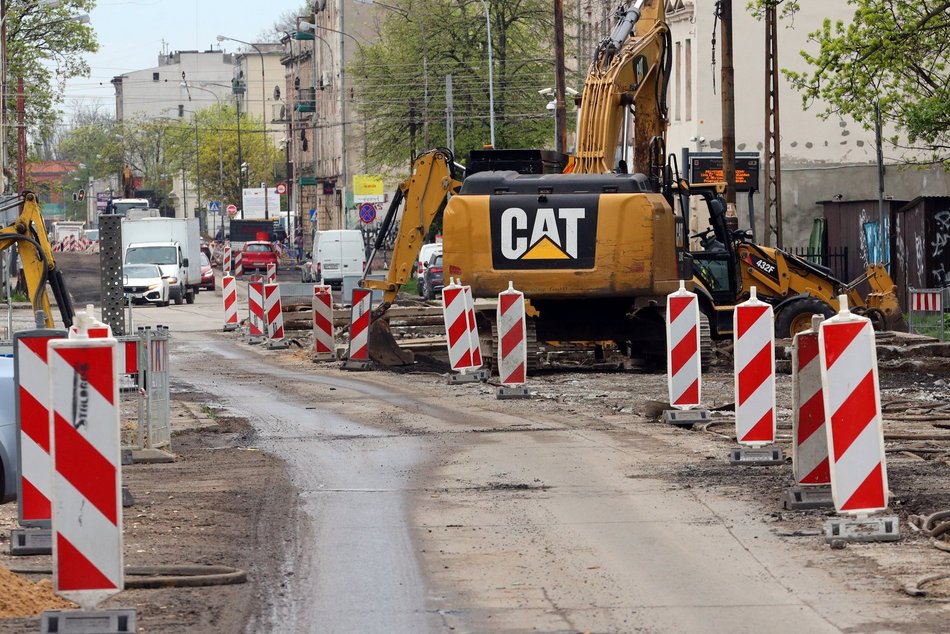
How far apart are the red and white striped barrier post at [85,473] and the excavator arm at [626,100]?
16910 millimetres

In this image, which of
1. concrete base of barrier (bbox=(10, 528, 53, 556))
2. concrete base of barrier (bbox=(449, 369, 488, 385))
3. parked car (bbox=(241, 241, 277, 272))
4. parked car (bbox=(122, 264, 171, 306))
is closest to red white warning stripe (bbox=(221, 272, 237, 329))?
parked car (bbox=(122, 264, 171, 306))

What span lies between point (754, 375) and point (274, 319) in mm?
19227

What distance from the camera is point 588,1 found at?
72.4 metres

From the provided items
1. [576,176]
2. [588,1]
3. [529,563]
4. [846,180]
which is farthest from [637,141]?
[588,1]

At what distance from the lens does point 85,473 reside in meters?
6.93

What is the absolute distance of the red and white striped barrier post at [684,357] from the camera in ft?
49.7

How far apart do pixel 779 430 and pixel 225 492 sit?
18.3 ft

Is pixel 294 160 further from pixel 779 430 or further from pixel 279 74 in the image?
pixel 779 430

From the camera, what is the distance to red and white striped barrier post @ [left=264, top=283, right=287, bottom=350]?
3080 cm

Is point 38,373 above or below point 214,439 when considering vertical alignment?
above

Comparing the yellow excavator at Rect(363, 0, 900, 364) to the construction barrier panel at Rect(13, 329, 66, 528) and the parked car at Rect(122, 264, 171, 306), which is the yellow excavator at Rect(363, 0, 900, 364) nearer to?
the construction barrier panel at Rect(13, 329, 66, 528)

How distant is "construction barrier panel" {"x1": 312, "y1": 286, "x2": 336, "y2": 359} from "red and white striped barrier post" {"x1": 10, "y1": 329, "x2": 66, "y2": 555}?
17.2 metres

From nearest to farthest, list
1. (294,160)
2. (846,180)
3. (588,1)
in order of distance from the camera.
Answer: (846,180)
(588,1)
(294,160)

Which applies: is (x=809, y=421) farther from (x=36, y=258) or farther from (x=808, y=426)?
(x=36, y=258)
